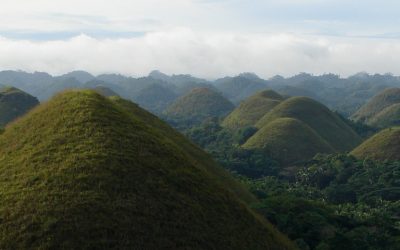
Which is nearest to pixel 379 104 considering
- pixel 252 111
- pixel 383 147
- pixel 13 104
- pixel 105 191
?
pixel 252 111

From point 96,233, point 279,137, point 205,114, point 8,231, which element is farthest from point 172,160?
→ point 205,114

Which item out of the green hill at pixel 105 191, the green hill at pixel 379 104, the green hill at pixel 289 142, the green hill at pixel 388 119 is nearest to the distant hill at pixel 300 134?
the green hill at pixel 289 142

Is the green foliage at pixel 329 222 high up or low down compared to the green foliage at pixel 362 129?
up

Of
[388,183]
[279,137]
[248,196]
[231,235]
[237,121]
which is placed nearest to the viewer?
[231,235]

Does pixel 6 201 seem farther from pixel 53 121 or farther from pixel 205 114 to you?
pixel 205 114

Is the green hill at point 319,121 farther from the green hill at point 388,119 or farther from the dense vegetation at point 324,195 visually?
the green hill at point 388,119

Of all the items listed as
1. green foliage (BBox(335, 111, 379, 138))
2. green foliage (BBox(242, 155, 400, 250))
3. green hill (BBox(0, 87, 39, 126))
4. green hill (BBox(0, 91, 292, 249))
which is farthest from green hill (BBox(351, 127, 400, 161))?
green hill (BBox(0, 87, 39, 126))
